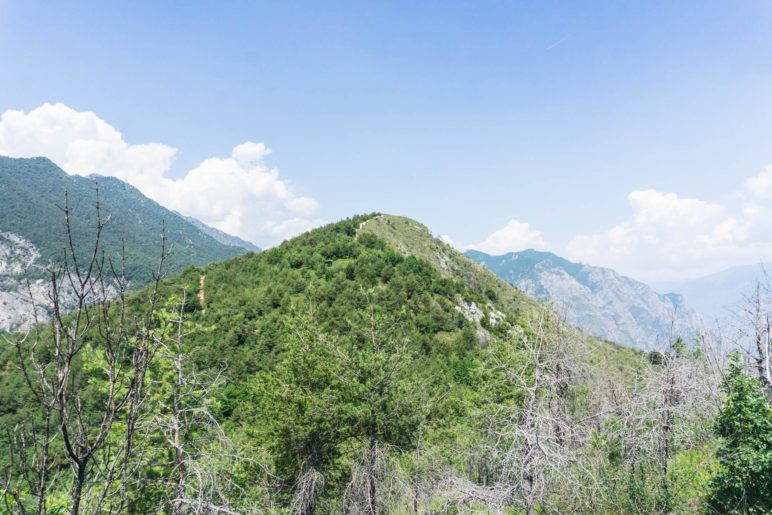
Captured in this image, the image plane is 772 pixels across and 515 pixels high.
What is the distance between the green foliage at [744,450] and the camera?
9.98 m

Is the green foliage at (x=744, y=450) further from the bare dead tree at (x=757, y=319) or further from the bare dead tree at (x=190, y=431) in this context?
the bare dead tree at (x=190, y=431)

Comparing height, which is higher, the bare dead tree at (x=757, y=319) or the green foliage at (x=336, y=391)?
the bare dead tree at (x=757, y=319)

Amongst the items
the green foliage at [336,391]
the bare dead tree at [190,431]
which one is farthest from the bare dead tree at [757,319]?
the bare dead tree at [190,431]

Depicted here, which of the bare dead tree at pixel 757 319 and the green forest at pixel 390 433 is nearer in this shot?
the green forest at pixel 390 433

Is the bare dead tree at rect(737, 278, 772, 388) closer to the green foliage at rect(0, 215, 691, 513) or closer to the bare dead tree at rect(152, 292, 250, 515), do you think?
the green foliage at rect(0, 215, 691, 513)

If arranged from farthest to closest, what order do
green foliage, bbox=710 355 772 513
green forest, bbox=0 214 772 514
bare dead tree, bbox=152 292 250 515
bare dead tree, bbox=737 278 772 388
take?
bare dead tree, bbox=737 278 772 388
green foliage, bbox=710 355 772 513
bare dead tree, bbox=152 292 250 515
green forest, bbox=0 214 772 514

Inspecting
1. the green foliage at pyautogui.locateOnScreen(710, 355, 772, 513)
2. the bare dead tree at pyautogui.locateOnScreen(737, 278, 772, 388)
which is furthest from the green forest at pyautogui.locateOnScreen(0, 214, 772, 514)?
the bare dead tree at pyautogui.locateOnScreen(737, 278, 772, 388)

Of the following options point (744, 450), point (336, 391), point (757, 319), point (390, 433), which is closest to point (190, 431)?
point (336, 391)

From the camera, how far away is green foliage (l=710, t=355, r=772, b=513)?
32.8 feet

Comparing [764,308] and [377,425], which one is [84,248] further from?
[764,308]

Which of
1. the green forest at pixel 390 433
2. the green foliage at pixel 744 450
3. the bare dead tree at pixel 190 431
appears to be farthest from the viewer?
the green foliage at pixel 744 450

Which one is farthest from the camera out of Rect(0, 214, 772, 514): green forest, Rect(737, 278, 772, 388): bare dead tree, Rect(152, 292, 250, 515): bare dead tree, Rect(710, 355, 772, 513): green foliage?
Rect(737, 278, 772, 388): bare dead tree

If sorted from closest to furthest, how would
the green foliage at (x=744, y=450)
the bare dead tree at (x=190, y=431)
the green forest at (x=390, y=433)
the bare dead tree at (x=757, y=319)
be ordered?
the green forest at (x=390, y=433) < the bare dead tree at (x=190, y=431) < the green foliage at (x=744, y=450) < the bare dead tree at (x=757, y=319)

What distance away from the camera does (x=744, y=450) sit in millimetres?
10250
